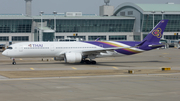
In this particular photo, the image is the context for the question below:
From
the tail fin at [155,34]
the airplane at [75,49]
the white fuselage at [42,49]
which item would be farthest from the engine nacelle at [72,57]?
the tail fin at [155,34]

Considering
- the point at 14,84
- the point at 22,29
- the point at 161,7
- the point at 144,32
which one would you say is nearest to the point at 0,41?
the point at 22,29

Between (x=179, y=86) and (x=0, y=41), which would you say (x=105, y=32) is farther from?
(x=179, y=86)

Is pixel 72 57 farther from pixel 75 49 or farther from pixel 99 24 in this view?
pixel 99 24

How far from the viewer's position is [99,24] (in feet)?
418

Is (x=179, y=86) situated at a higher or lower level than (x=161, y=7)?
lower

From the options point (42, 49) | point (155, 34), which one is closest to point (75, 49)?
point (42, 49)

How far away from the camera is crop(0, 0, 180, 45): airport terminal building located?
384ft

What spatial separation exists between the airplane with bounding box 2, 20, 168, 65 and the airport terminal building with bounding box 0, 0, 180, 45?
7288cm

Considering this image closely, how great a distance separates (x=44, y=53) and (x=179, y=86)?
80.1 ft

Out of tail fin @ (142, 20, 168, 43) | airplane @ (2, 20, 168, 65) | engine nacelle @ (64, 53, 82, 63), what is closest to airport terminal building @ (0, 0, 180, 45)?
airplane @ (2, 20, 168, 65)

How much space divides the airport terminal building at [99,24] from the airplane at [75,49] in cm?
7288

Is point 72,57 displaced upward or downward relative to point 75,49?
downward

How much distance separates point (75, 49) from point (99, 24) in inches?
3327

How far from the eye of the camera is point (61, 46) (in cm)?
4362
